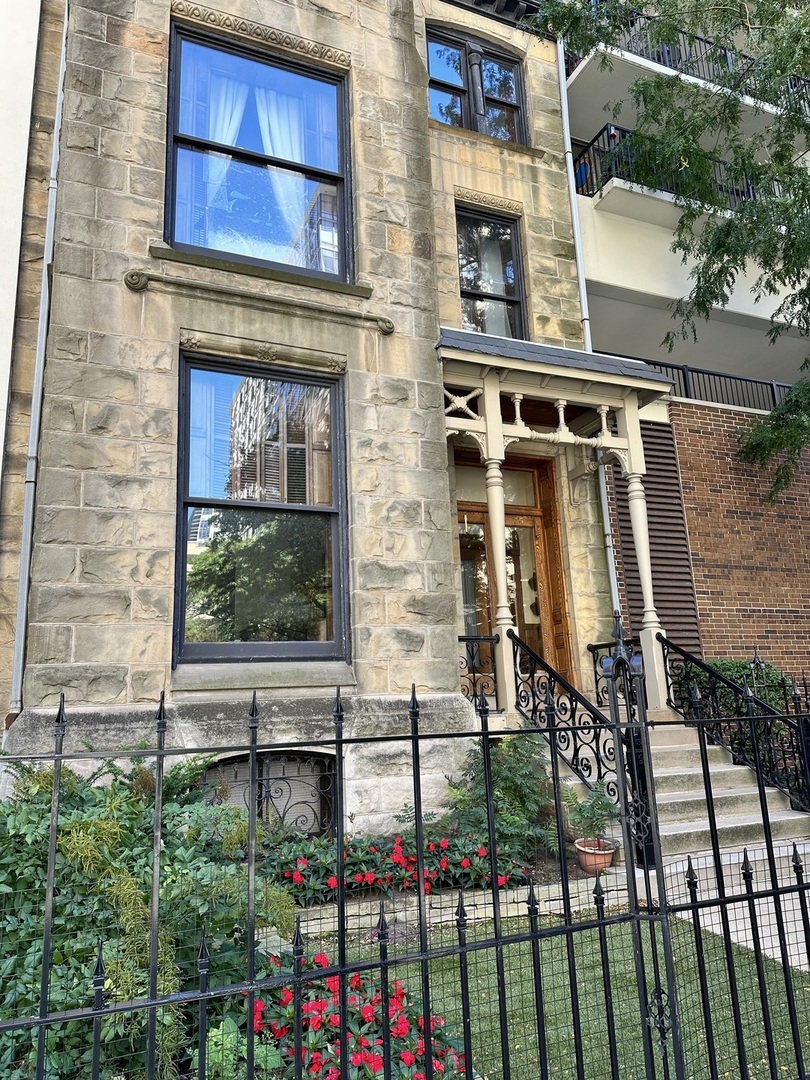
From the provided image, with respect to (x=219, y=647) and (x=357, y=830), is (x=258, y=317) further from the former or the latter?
(x=357, y=830)

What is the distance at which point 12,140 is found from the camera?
750 cm

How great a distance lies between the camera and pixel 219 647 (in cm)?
646

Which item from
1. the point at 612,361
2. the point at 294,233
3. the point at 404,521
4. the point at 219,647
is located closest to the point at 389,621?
the point at 404,521

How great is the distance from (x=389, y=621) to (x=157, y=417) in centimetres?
267

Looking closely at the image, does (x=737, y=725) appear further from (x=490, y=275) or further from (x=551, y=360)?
(x=490, y=275)

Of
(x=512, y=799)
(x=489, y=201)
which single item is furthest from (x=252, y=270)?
(x=512, y=799)

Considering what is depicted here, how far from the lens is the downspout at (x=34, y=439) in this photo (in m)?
5.89

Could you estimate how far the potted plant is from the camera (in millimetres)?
5973

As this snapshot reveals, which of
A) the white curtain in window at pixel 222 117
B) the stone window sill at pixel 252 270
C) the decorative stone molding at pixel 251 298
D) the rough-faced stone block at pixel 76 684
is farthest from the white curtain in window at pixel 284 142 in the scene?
the rough-faced stone block at pixel 76 684

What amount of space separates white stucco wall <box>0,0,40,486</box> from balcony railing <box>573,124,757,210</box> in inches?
319

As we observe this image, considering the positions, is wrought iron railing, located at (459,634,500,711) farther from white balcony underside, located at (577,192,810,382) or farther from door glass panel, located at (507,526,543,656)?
white balcony underside, located at (577,192,810,382)

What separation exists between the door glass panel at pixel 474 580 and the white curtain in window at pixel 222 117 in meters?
4.96

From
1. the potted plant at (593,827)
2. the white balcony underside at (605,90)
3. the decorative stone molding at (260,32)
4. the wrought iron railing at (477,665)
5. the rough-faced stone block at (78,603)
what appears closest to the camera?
the rough-faced stone block at (78,603)

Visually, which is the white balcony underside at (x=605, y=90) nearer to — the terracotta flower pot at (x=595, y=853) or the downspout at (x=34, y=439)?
the downspout at (x=34, y=439)
